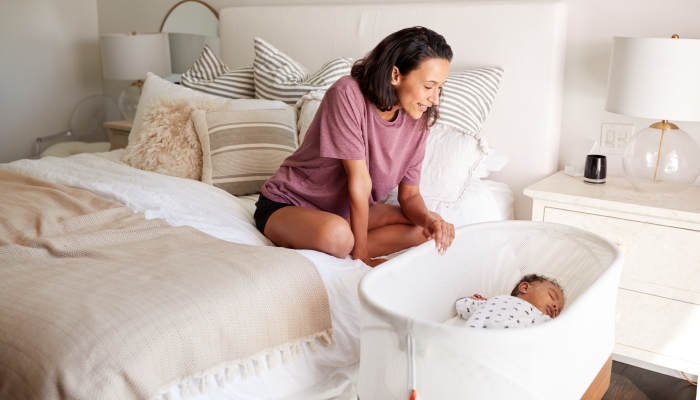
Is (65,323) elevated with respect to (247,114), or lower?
lower

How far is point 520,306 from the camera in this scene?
138 centimetres

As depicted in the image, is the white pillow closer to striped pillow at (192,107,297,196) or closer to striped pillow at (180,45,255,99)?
striped pillow at (192,107,297,196)

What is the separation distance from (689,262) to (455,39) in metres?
1.12

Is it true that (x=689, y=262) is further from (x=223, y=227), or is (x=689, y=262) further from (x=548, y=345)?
(x=223, y=227)

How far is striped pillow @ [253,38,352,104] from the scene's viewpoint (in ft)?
7.79

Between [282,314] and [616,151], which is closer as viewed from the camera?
Result: [282,314]

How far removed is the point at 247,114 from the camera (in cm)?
215

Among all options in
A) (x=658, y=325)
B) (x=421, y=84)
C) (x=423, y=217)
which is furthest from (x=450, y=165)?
(x=658, y=325)

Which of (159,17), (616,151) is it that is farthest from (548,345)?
(159,17)

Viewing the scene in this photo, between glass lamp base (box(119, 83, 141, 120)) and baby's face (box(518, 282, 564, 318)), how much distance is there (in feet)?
8.95

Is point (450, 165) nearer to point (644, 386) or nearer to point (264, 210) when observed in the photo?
point (264, 210)

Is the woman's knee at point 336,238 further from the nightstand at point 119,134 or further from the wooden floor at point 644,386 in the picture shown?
the nightstand at point 119,134

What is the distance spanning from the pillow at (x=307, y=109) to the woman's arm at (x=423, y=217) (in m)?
0.52

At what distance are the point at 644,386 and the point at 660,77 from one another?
99 cm
